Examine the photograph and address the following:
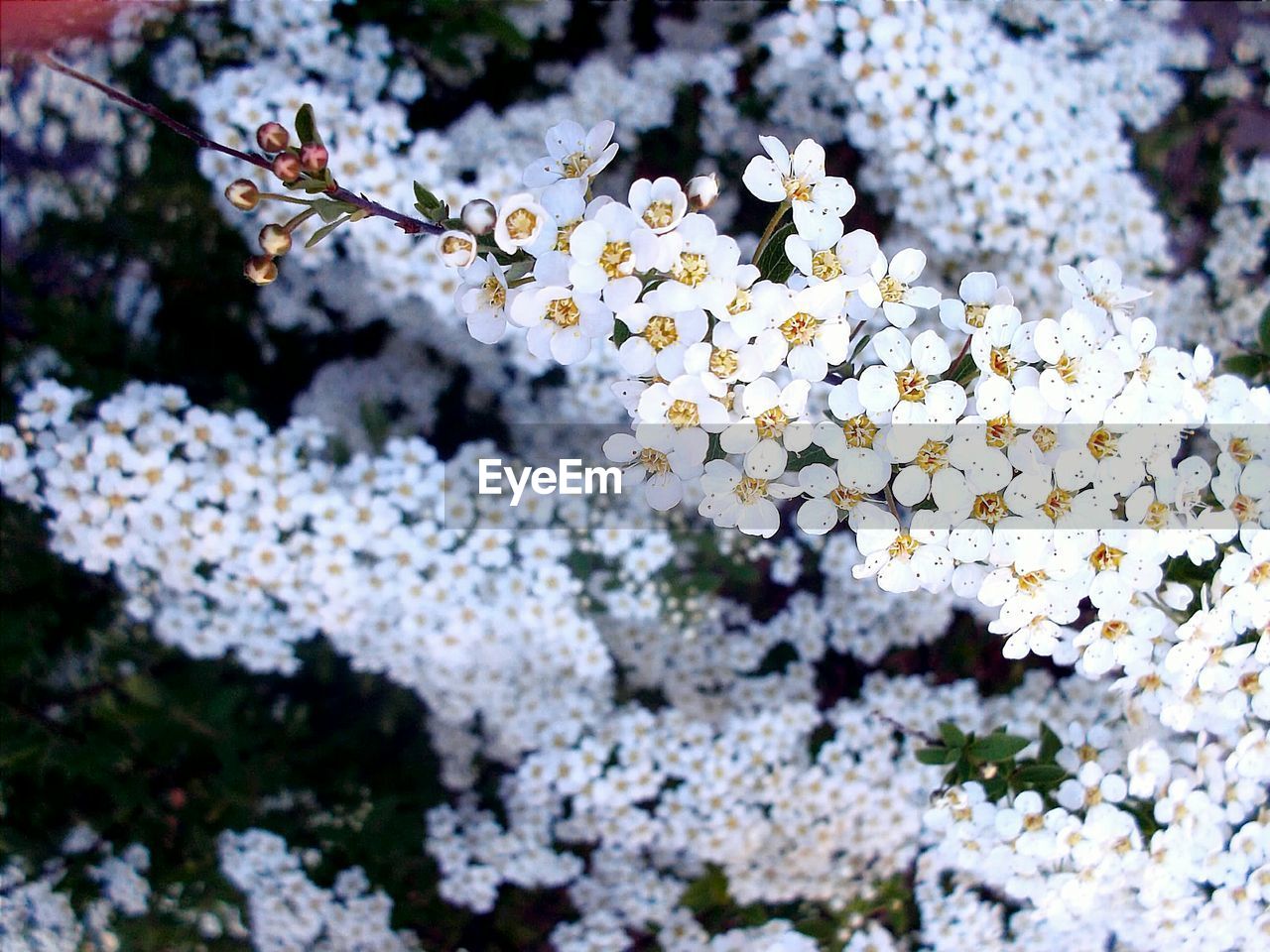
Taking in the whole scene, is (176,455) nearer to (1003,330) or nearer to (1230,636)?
(1003,330)

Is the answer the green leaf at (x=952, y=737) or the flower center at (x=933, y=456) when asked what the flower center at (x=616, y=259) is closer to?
the flower center at (x=933, y=456)

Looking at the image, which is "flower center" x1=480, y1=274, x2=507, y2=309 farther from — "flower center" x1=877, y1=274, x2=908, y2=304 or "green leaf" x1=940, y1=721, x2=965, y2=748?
"green leaf" x1=940, y1=721, x2=965, y2=748

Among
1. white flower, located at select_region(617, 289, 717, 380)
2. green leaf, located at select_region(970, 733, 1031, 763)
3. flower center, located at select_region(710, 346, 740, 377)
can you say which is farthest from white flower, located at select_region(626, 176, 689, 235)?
green leaf, located at select_region(970, 733, 1031, 763)

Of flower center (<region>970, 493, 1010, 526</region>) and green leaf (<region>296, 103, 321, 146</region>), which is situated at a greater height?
green leaf (<region>296, 103, 321, 146</region>)

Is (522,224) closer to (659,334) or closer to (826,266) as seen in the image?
(659,334)

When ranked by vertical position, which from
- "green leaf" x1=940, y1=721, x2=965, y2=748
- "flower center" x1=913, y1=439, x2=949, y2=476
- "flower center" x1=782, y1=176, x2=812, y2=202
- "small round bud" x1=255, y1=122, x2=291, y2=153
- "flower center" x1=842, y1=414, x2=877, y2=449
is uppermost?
"flower center" x1=782, y1=176, x2=812, y2=202
